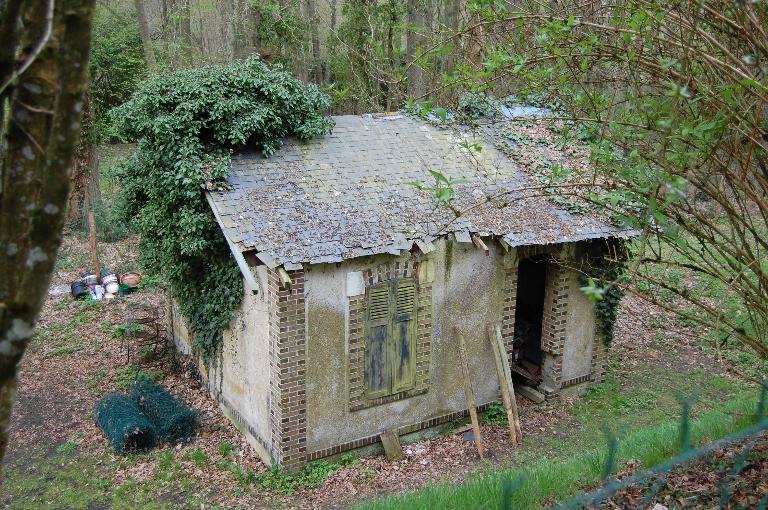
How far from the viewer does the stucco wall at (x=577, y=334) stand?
37.4ft

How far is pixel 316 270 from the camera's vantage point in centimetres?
901

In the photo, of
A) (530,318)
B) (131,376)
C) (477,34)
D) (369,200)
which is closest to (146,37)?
(131,376)

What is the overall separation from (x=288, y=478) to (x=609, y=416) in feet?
19.0

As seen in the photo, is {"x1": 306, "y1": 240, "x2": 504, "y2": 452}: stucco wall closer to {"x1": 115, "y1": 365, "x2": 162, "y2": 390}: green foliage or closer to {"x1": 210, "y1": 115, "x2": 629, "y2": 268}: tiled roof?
{"x1": 210, "y1": 115, "x2": 629, "y2": 268}: tiled roof

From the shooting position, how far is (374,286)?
9.56 m

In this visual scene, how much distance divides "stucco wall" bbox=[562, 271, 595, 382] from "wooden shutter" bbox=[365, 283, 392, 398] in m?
3.59

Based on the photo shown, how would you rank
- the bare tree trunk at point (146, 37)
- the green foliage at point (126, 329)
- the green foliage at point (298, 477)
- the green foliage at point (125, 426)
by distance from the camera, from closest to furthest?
the green foliage at point (298, 477)
the green foliage at point (125, 426)
the green foliage at point (126, 329)
the bare tree trunk at point (146, 37)

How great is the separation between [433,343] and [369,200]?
2.55 metres

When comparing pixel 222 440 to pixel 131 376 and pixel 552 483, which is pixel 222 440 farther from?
pixel 552 483

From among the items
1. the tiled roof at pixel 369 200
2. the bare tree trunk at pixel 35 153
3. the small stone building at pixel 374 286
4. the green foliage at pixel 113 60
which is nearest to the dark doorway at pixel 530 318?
the small stone building at pixel 374 286

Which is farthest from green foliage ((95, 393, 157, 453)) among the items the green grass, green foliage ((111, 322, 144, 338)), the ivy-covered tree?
the ivy-covered tree

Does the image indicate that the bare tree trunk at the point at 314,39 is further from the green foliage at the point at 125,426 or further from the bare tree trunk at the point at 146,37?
the green foliage at the point at 125,426

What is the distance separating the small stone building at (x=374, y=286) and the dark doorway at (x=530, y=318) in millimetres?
343

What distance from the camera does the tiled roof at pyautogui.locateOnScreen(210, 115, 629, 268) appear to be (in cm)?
903
